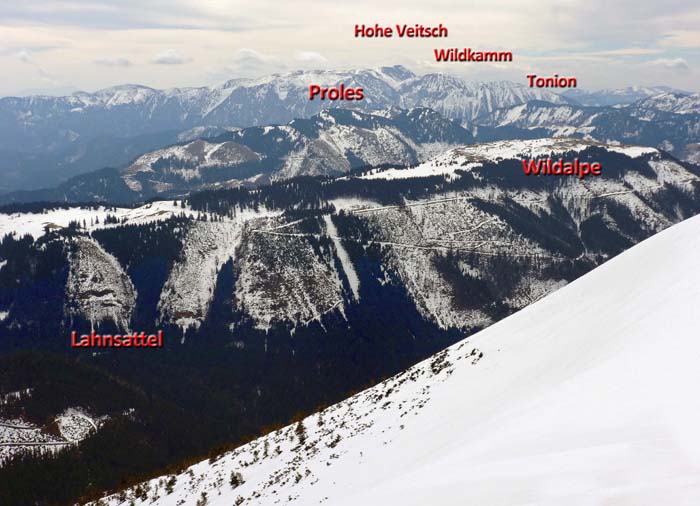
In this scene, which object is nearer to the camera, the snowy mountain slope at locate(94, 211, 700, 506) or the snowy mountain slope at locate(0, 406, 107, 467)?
the snowy mountain slope at locate(94, 211, 700, 506)

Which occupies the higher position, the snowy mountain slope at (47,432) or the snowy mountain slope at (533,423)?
the snowy mountain slope at (533,423)

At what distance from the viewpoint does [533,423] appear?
2209 cm

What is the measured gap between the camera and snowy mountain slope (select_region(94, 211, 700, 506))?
15875mm

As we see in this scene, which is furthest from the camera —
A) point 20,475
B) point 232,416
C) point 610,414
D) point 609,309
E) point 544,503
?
point 232,416

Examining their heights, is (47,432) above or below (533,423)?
below

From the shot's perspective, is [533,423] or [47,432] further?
[47,432]

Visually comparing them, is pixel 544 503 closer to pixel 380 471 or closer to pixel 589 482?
pixel 589 482

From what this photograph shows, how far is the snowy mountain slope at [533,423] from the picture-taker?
15.9 m

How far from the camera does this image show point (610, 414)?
65.0 feet

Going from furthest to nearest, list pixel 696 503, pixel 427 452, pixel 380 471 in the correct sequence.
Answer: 1. pixel 380 471
2. pixel 427 452
3. pixel 696 503

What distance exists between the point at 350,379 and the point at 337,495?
530 feet

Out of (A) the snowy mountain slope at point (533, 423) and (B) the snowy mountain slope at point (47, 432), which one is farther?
(B) the snowy mountain slope at point (47, 432)

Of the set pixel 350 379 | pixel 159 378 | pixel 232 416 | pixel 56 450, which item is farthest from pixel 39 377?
pixel 350 379

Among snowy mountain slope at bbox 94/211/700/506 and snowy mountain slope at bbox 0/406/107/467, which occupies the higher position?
snowy mountain slope at bbox 94/211/700/506
